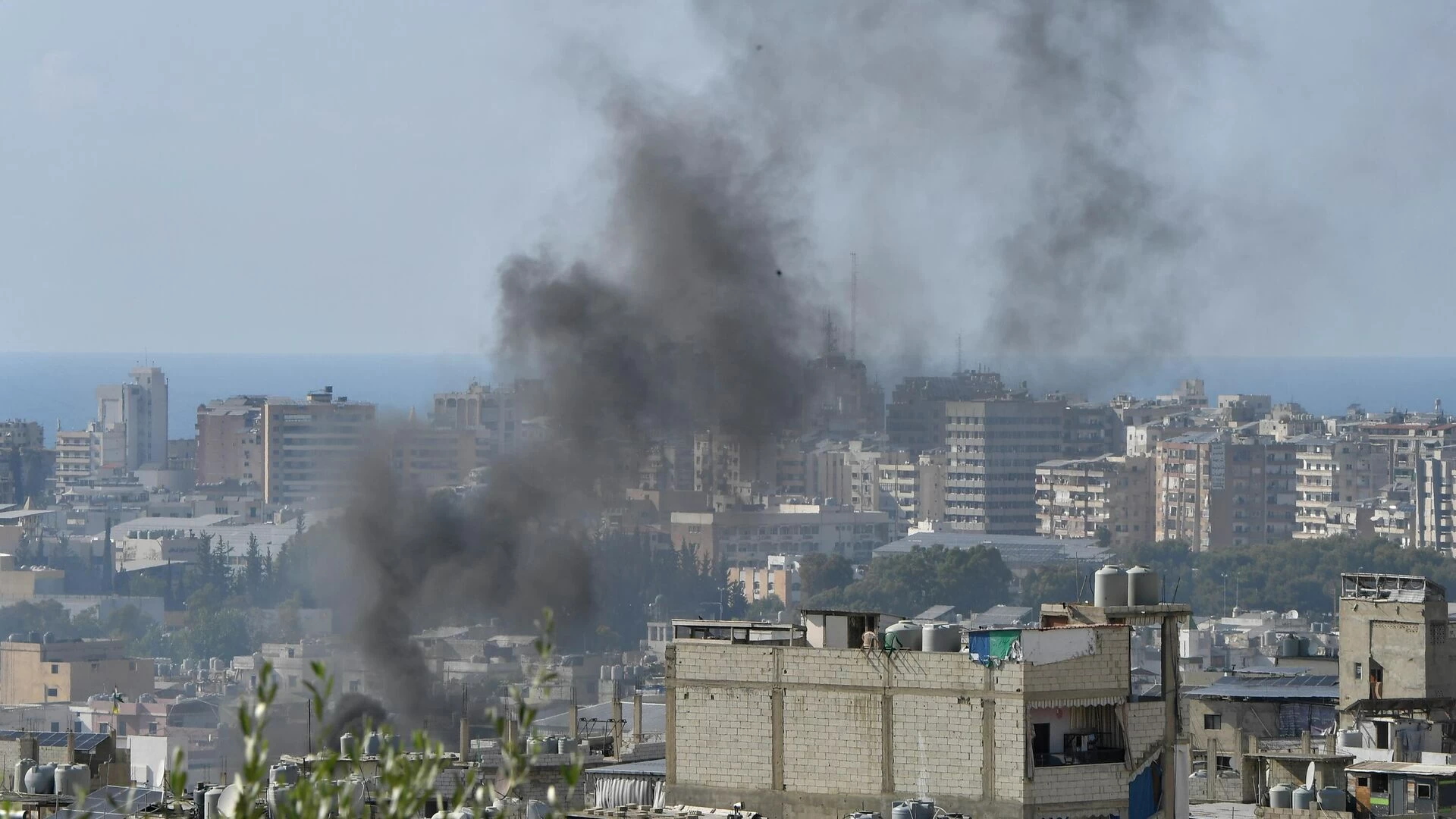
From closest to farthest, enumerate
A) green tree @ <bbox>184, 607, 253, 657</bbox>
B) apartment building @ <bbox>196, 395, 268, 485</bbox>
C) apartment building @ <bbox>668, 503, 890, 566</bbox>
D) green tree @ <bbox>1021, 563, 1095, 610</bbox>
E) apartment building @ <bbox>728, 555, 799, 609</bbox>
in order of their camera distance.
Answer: green tree @ <bbox>1021, 563, 1095, 610</bbox>, green tree @ <bbox>184, 607, 253, 657</bbox>, apartment building @ <bbox>668, 503, 890, 566</bbox>, apartment building @ <bbox>728, 555, 799, 609</bbox>, apartment building @ <bbox>196, 395, 268, 485</bbox>

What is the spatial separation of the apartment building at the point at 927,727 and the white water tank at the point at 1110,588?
926 mm

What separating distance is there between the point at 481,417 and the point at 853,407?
1039 inches

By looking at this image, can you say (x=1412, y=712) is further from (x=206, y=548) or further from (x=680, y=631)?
(x=206, y=548)

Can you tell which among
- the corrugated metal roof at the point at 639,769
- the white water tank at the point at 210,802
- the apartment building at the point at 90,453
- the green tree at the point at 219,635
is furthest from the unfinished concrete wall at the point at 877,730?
the apartment building at the point at 90,453

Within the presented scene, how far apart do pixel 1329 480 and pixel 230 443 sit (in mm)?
50688

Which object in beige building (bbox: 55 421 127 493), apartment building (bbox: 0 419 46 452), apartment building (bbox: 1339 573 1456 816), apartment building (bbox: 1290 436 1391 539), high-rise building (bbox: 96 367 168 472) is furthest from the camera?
high-rise building (bbox: 96 367 168 472)

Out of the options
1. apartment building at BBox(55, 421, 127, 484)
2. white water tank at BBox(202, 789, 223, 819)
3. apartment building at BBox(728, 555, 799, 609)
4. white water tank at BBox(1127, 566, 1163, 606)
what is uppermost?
apartment building at BBox(55, 421, 127, 484)

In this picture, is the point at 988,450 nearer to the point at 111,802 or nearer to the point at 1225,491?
the point at 1225,491

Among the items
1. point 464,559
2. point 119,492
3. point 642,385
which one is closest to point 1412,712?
point 464,559

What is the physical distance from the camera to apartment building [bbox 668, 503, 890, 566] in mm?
104500

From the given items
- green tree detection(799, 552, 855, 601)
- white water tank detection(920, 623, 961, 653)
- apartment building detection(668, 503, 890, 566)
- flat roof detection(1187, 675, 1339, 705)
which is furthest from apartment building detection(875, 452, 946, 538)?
white water tank detection(920, 623, 961, 653)

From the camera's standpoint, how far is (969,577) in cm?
9856

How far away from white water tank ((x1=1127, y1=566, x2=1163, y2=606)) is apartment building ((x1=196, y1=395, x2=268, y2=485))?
129259 millimetres

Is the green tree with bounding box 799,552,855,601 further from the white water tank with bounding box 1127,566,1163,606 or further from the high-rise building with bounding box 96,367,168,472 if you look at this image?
the white water tank with bounding box 1127,566,1163,606
